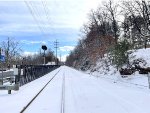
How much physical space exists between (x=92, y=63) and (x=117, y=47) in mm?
42540

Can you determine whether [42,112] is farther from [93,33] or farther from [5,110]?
[93,33]

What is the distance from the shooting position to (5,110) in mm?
13172

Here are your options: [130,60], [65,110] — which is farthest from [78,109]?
[130,60]

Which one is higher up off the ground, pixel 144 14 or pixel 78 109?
pixel 144 14

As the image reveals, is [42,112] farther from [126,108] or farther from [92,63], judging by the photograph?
[92,63]

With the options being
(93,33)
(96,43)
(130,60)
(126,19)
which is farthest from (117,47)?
(93,33)

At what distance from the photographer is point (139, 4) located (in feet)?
172

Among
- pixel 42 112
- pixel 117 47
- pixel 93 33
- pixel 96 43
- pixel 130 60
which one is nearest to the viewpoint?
pixel 42 112

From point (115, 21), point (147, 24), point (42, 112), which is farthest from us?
point (115, 21)

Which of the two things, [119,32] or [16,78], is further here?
[119,32]

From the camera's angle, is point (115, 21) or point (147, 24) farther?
point (115, 21)

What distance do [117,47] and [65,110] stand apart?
23218 millimetres

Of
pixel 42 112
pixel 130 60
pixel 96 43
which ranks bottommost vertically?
pixel 42 112

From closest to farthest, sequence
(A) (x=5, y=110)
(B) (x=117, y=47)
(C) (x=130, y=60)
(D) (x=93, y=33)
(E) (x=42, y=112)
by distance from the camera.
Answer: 1. (E) (x=42, y=112)
2. (A) (x=5, y=110)
3. (B) (x=117, y=47)
4. (C) (x=130, y=60)
5. (D) (x=93, y=33)
